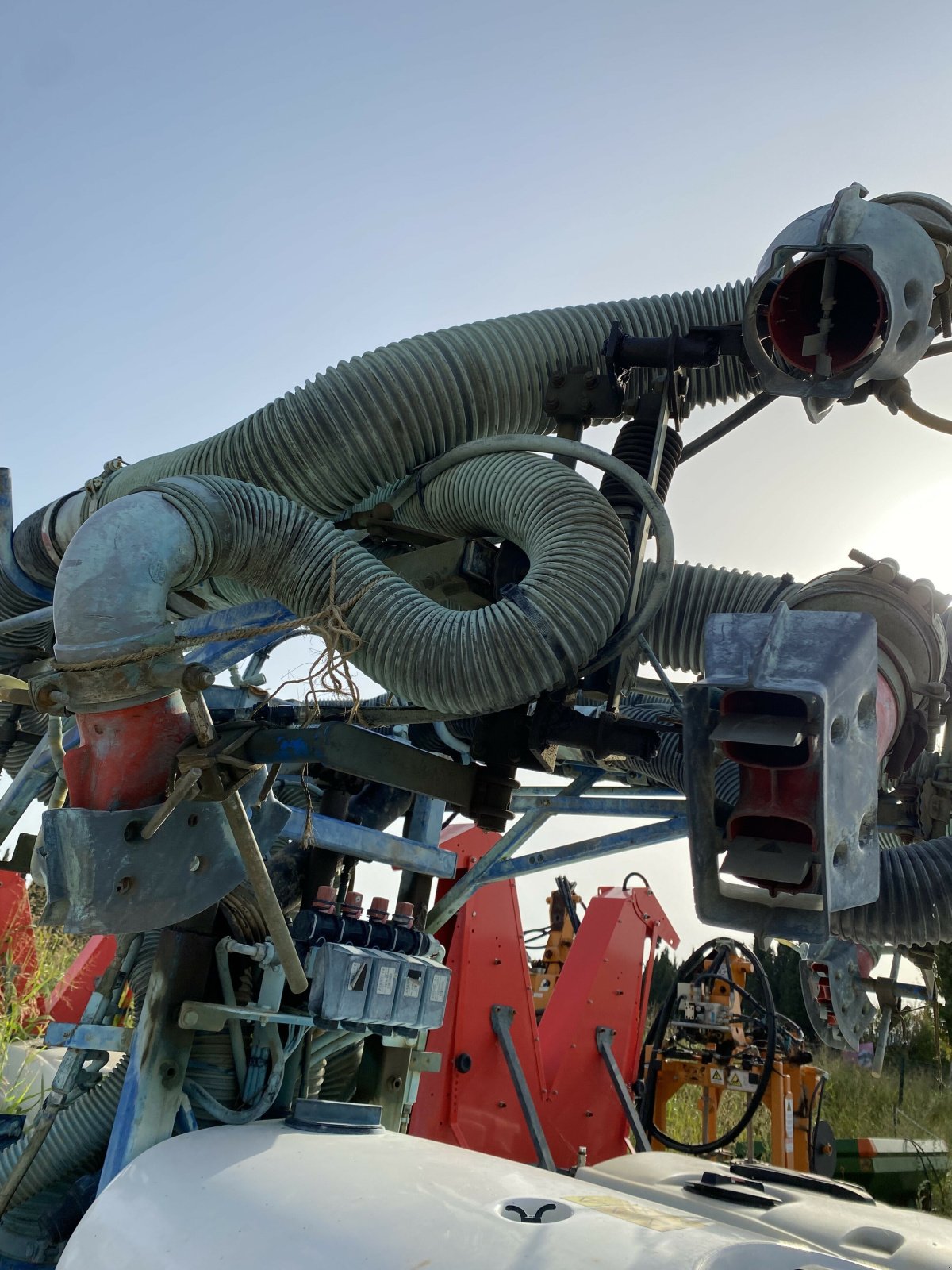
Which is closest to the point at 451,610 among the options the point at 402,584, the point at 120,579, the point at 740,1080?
the point at 402,584

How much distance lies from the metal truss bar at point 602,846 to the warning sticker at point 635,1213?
9.05 feet

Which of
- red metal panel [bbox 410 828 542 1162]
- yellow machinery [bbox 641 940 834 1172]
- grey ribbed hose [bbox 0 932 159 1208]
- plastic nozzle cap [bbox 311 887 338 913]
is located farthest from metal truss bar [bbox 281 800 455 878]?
yellow machinery [bbox 641 940 834 1172]

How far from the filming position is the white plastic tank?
189 centimetres

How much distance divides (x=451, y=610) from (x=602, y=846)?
2828 mm

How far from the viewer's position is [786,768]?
178cm

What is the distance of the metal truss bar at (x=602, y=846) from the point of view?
512 cm

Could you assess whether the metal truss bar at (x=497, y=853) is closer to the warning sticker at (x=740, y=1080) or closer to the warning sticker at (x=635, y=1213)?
the warning sticker at (x=635, y=1213)

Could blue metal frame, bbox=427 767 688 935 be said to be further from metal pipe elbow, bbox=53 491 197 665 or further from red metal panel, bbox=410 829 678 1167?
metal pipe elbow, bbox=53 491 197 665

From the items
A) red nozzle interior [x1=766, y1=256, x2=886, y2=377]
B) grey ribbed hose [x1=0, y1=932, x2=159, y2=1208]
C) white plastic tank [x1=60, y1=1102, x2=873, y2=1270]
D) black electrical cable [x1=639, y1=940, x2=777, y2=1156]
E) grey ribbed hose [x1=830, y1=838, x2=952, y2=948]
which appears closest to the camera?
white plastic tank [x1=60, y1=1102, x2=873, y2=1270]

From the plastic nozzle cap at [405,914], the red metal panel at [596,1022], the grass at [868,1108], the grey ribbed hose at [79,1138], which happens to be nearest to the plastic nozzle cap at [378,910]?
the plastic nozzle cap at [405,914]

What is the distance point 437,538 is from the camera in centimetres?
355

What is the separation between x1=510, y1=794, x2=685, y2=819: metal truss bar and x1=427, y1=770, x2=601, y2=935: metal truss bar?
0.10 ft

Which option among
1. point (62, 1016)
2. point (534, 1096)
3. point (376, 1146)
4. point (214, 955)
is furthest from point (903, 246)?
point (62, 1016)

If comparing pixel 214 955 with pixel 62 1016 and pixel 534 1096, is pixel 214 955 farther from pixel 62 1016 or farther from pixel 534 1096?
pixel 62 1016
